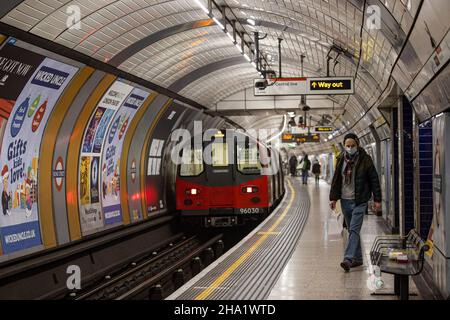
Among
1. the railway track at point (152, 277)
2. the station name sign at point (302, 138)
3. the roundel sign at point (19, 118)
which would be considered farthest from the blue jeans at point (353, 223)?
the station name sign at point (302, 138)

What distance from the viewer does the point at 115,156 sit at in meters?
13.8

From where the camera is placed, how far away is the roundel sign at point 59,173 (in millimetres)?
10714

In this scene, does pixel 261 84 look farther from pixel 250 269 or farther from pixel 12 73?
pixel 250 269

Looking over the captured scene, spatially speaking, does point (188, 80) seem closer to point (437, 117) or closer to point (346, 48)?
point (346, 48)

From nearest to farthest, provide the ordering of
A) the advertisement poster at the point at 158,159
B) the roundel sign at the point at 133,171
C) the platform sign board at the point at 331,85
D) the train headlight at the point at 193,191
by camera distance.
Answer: the platform sign board at the point at 331,85 → the roundel sign at the point at 133,171 → the train headlight at the point at 193,191 → the advertisement poster at the point at 158,159

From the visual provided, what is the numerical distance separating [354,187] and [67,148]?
568 cm

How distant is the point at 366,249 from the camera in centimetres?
962

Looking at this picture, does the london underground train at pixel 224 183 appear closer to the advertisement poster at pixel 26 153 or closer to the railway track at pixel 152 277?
the railway track at pixel 152 277

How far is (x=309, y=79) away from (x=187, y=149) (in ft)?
12.3

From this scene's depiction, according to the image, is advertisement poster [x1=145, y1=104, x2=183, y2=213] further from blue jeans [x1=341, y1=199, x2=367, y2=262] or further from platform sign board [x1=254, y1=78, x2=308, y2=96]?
blue jeans [x1=341, y1=199, x2=367, y2=262]

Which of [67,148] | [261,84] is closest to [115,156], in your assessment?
[67,148]

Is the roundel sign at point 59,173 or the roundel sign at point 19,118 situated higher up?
the roundel sign at point 19,118

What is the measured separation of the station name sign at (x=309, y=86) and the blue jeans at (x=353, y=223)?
618 centimetres

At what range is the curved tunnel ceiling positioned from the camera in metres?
8.28
